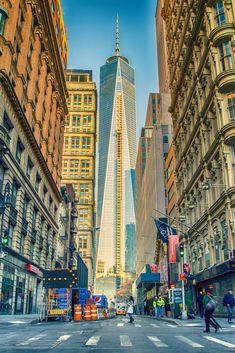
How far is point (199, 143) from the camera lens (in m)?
40.8

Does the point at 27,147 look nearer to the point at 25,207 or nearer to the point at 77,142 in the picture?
the point at 25,207

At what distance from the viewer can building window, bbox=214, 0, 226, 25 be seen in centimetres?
3509

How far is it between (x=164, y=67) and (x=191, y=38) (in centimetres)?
10941

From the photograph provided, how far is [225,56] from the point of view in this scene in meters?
33.3

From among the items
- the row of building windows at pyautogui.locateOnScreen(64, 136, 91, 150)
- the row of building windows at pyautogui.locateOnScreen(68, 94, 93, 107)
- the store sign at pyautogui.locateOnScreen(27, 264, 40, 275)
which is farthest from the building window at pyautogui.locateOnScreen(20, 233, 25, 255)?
the row of building windows at pyautogui.locateOnScreen(68, 94, 93, 107)

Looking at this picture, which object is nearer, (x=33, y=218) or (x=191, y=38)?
(x=191, y=38)

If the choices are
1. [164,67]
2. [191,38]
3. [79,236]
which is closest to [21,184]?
[191,38]

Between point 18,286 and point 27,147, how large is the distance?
14.9m

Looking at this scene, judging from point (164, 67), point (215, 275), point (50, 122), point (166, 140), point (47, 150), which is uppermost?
point (164, 67)

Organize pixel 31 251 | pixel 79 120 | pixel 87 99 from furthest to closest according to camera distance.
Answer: pixel 87 99 < pixel 79 120 < pixel 31 251

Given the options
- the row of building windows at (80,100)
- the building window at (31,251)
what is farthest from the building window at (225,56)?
the row of building windows at (80,100)

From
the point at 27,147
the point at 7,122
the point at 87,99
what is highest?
the point at 87,99

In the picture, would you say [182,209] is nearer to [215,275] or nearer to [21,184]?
[215,275]

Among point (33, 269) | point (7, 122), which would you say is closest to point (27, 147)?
point (7, 122)
